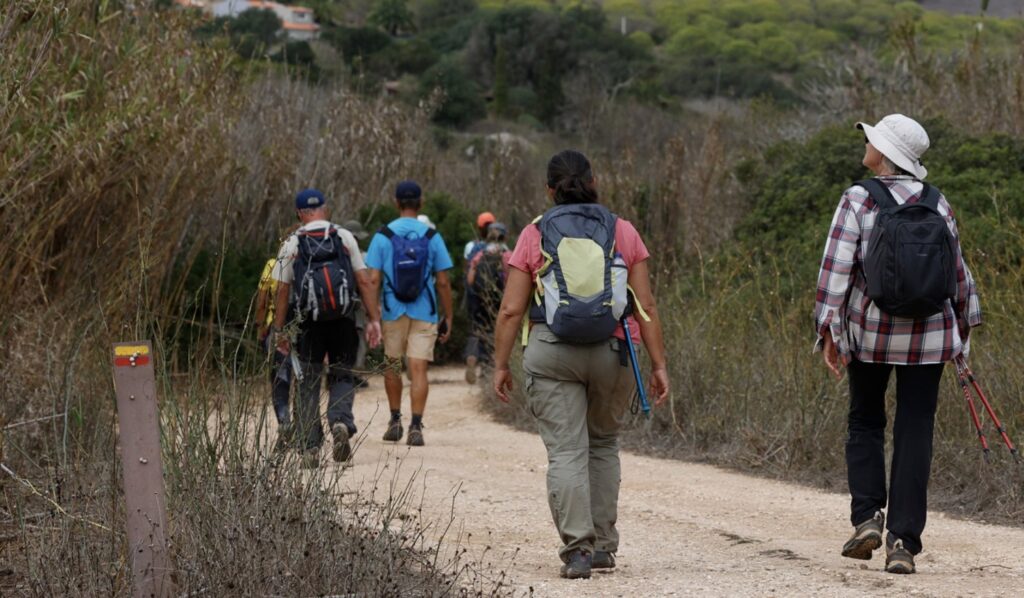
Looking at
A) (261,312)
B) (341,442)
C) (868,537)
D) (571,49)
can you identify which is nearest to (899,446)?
(868,537)

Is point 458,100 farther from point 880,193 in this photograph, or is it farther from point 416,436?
point 880,193

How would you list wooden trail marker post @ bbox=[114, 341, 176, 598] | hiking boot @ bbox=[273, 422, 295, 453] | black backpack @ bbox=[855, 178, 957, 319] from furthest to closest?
black backpack @ bbox=[855, 178, 957, 319] → hiking boot @ bbox=[273, 422, 295, 453] → wooden trail marker post @ bbox=[114, 341, 176, 598]

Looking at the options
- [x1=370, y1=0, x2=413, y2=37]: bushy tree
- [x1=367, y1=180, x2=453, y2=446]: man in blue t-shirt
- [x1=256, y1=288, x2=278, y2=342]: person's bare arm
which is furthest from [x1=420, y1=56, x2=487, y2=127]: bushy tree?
[x1=256, y1=288, x2=278, y2=342]: person's bare arm

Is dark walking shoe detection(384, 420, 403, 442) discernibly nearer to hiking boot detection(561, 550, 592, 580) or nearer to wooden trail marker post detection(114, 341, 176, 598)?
hiking boot detection(561, 550, 592, 580)

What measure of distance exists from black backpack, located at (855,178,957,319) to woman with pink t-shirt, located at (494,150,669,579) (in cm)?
94

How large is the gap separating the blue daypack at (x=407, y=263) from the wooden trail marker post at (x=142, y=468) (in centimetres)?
611

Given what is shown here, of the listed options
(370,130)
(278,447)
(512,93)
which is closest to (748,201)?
(370,130)

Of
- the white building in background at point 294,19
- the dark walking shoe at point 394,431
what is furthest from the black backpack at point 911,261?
the white building in background at point 294,19

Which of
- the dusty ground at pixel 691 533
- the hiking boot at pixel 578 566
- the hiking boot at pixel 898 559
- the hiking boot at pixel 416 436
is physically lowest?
the hiking boot at pixel 416 436

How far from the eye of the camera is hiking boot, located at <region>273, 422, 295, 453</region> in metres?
6.04

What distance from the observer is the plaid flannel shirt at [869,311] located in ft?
21.1

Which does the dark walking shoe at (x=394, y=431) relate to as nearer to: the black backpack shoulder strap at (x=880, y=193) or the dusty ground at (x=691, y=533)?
the dusty ground at (x=691, y=533)

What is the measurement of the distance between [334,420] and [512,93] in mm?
51113

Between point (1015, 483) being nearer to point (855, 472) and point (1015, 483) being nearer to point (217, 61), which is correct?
point (855, 472)
